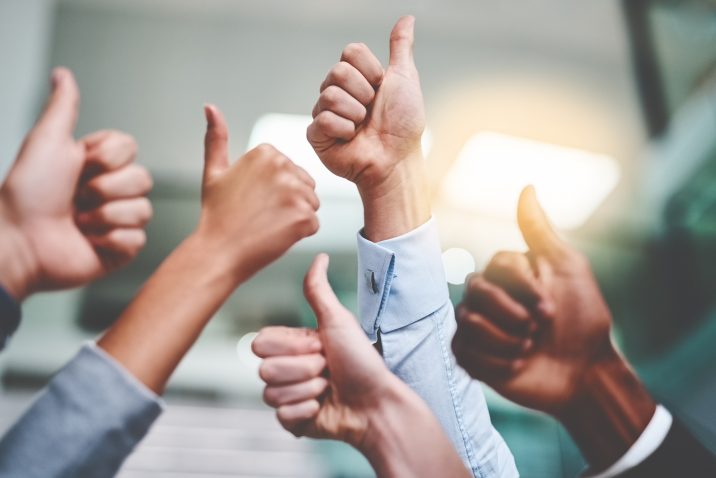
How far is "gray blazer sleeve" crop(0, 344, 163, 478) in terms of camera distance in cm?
43

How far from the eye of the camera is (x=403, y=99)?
0.72 m

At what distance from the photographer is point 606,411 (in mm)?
572

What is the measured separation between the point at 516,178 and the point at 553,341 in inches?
20.1

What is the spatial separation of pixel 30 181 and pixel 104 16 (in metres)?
1.70

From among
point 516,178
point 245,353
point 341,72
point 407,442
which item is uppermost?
point 341,72

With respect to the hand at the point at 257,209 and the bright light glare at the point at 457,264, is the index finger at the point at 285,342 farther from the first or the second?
the bright light glare at the point at 457,264

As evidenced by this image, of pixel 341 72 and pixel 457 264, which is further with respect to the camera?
pixel 457 264

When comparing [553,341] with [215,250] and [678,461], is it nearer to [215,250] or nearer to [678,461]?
[678,461]

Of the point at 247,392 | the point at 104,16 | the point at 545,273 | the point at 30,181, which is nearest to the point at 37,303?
the point at 247,392

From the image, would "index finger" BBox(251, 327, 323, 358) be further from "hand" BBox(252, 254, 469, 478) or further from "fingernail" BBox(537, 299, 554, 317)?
"fingernail" BBox(537, 299, 554, 317)

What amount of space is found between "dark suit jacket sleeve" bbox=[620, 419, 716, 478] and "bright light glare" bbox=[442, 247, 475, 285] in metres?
0.34

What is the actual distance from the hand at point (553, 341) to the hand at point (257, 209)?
195 mm

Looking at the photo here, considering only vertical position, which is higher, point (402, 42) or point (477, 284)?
point (402, 42)

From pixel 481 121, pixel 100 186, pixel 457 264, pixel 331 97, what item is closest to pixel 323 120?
pixel 331 97
